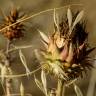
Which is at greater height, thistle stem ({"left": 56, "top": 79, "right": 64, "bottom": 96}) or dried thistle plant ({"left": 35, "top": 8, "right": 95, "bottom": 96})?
dried thistle plant ({"left": 35, "top": 8, "right": 95, "bottom": 96})

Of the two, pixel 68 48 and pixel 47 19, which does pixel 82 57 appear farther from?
pixel 47 19

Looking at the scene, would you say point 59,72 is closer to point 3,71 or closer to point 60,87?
point 60,87

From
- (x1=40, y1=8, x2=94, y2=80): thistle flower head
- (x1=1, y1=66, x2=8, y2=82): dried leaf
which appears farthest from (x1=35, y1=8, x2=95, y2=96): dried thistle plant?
(x1=1, y1=66, x2=8, y2=82): dried leaf

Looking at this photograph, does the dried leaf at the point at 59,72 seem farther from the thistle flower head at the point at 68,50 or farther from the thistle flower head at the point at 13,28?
the thistle flower head at the point at 13,28

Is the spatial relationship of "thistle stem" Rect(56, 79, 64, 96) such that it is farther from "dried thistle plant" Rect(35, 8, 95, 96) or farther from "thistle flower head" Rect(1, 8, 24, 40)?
"thistle flower head" Rect(1, 8, 24, 40)

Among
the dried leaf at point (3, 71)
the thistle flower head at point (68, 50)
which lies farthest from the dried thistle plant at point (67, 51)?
the dried leaf at point (3, 71)

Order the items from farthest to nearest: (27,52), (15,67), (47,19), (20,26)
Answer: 1. (47,19)
2. (27,52)
3. (15,67)
4. (20,26)

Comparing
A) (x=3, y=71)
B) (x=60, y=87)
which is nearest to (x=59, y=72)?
(x=60, y=87)

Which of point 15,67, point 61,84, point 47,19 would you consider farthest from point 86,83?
point 61,84
